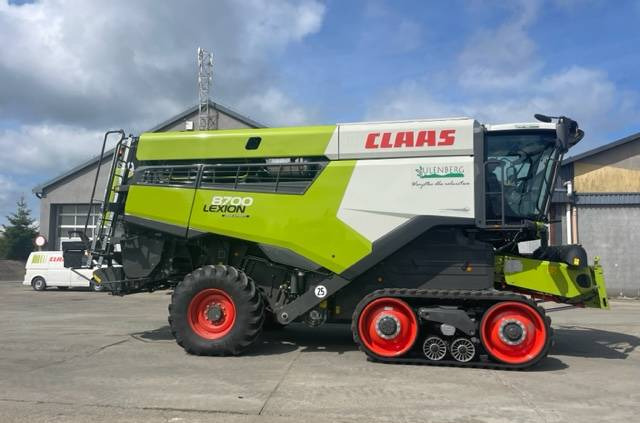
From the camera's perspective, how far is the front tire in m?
7.98

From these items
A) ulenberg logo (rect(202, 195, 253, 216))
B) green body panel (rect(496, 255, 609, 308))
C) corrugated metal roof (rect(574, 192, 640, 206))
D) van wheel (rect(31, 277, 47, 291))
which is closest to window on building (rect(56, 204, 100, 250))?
van wheel (rect(31, 277, 47, 291))

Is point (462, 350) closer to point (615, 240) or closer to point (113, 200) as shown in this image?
point (113, 200)

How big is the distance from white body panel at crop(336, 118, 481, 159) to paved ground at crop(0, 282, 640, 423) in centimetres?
304

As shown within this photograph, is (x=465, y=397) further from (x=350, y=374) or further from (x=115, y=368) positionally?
(x=115, y=368)

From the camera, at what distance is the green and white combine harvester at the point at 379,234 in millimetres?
7488

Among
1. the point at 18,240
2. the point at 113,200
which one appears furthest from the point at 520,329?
the point at 18,240

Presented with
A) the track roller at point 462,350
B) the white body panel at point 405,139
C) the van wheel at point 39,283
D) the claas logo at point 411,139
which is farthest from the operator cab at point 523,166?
the van wheel at point 39,283

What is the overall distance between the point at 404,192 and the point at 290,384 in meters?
3.12

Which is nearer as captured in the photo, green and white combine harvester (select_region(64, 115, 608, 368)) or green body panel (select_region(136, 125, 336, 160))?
green and white combine harvester (select_region(64, 115, 608, 368))

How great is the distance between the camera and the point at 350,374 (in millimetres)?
6891

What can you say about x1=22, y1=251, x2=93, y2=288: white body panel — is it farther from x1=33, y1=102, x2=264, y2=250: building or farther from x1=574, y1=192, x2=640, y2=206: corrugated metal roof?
x1=574, y1=192, x2=640, y2=206: corrugated metal roof

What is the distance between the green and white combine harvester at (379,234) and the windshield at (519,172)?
0.07 ft

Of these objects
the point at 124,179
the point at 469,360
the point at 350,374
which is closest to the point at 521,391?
the point at 469,360

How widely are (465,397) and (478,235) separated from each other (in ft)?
8.89
